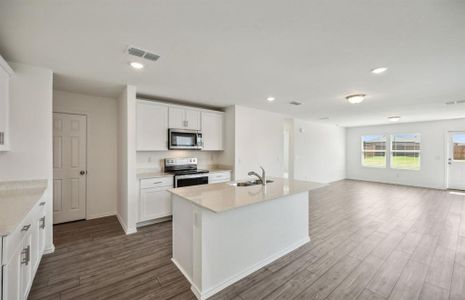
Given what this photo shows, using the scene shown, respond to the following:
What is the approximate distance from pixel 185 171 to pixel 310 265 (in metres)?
2.81

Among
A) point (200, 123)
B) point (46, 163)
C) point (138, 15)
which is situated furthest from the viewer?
point (200, 123)

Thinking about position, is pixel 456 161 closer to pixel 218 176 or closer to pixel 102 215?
pixel 218 176

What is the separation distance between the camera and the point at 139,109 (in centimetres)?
371

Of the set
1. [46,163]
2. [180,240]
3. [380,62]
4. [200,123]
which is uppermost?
[380,62]

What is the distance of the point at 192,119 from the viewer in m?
4.42

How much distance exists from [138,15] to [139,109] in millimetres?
2393

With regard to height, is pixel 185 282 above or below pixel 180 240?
below

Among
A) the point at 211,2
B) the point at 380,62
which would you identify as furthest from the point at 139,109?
the point at 380,62

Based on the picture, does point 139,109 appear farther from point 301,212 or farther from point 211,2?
point 301,212

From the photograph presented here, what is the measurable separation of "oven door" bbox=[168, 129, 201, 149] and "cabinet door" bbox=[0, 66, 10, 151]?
220cm

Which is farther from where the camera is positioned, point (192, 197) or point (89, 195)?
point (89, 195)

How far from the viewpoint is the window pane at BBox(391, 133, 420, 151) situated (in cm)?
738

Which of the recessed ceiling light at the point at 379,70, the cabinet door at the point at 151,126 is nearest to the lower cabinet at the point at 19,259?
the cabinet door at the point at 151,126

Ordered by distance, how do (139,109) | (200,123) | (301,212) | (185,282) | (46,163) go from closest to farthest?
(185,282)
(46,163)
(301,212)
(139,109)
(200,123)
